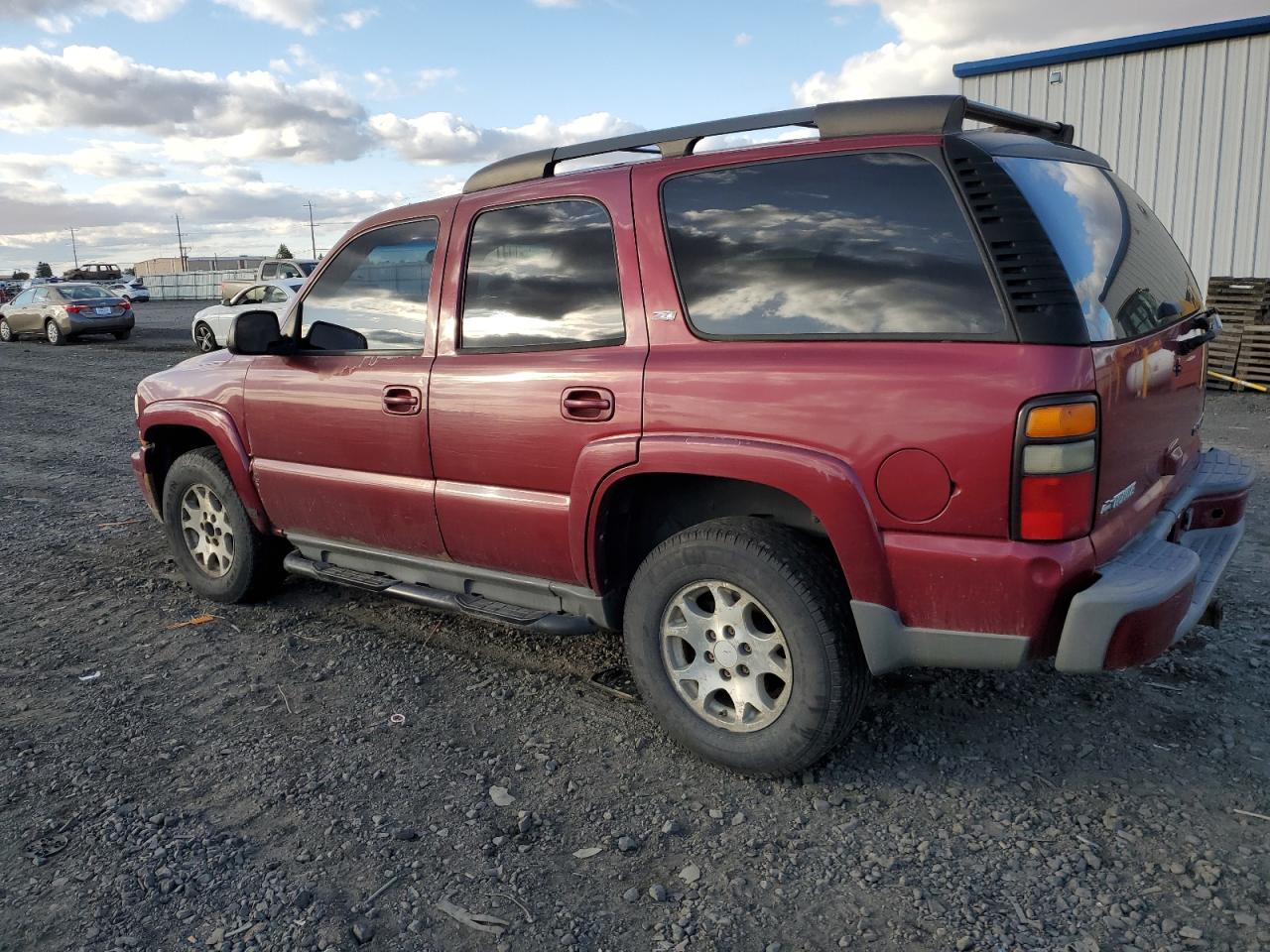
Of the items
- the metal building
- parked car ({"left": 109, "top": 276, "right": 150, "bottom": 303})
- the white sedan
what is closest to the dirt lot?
the metal building

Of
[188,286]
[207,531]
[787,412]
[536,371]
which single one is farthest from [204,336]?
[188,286]

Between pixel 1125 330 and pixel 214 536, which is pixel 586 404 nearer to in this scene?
pixel 1125 330

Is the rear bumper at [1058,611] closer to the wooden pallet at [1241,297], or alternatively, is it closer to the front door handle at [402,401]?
the front door handle at [402,401]

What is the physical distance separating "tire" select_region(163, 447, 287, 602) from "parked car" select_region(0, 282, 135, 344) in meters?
20.9

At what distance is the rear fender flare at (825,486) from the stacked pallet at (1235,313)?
10384mm

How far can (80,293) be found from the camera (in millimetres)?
23391

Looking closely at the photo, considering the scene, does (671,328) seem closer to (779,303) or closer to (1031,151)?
(779,303)

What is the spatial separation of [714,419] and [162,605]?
347 centimetres

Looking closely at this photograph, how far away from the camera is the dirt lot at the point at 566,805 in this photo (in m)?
2.53

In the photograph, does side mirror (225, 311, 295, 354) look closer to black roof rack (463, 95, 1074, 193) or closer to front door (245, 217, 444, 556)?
front door (245, 217, 444, 556)

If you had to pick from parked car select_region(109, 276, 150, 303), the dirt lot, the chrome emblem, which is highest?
parked car select_region(109, 276, 150, 303)

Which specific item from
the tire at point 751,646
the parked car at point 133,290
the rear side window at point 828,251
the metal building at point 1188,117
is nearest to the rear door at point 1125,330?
the rear side window at point 828,251

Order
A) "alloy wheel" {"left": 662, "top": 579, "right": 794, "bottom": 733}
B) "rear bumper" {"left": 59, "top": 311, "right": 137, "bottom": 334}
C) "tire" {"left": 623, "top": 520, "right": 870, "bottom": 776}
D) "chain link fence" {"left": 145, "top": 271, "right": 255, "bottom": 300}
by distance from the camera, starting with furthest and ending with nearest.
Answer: "chain link fence" {"left": 145, "top": 271, "right": 255, "bottom": 300}
"rear bumper" {"left": 59, "top": 311, "right": 137, "bottom": 334}
"alloy wheel" {"left": 662, "top": 579, "right": 794, "bottom": 733}
"tire" {"left": 623, "top": 520, "right": 870, "bottom": 776}

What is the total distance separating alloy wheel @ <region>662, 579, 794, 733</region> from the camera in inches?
121
